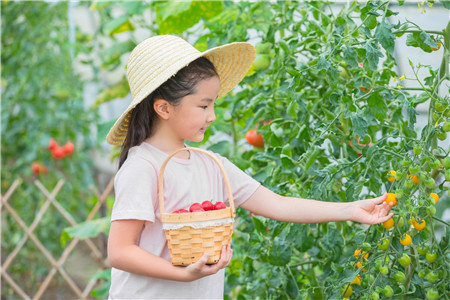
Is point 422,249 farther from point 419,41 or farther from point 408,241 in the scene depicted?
point 419,41

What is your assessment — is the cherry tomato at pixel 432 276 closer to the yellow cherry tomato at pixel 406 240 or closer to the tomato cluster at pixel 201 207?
the yellow cherry tomato at pixel 406 240

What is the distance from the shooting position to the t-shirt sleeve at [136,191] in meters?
A: 1.18

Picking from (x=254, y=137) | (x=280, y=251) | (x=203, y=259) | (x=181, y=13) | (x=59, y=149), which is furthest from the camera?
(x=59, y=149)

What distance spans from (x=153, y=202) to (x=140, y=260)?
131 mm

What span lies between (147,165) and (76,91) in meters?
2.97

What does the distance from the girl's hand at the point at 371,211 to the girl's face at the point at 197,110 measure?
1.17 ft

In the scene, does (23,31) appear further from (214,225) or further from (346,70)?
(214,225)

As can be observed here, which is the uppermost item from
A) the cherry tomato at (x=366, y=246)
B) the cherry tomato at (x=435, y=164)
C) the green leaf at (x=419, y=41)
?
the green leaf at (x=419, y=41)

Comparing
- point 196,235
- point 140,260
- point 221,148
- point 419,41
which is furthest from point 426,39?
point 221,148

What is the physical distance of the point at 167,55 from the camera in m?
1.28

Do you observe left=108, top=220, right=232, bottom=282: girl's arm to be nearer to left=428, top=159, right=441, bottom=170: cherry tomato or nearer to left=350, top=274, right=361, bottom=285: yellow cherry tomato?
left=350, top=274, right=361, bottom=285: yellow cherry tomato

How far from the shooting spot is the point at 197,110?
1229 millimetres

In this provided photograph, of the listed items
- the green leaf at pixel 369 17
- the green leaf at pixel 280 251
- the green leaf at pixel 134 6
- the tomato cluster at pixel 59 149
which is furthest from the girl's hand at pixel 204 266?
the tomato cluster at pixel 59 149

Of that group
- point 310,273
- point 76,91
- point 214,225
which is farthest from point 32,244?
point 214,225
